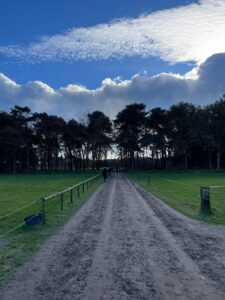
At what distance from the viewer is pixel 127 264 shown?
6.63m

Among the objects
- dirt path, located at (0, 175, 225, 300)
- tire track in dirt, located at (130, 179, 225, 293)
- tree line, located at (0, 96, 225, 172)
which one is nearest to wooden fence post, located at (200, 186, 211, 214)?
tire track in dirt, located at (130, 179, 225, 293)

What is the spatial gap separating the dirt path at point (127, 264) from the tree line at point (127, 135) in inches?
2798

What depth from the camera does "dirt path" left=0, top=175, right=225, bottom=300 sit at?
17.0ft

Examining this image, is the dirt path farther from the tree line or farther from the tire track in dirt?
the tree line

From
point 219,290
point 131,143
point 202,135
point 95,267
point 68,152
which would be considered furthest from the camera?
point 68,152

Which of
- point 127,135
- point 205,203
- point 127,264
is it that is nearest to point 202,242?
point 127,264

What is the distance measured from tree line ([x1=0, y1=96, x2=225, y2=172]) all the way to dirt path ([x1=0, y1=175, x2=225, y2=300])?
233ft

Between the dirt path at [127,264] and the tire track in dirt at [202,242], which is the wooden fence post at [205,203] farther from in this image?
the dirt path at [127,264]

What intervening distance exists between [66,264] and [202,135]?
76.0 m

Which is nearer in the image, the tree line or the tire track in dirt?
the tire track in dirt

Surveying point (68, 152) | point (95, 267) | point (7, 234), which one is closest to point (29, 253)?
point (95, 267)

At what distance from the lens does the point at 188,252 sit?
24.8 ft

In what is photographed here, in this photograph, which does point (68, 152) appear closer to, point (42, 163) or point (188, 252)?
point (42, 163)

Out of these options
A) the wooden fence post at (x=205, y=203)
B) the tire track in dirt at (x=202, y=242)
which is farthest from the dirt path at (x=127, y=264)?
the wooden fence post at (x=205, y=203)
